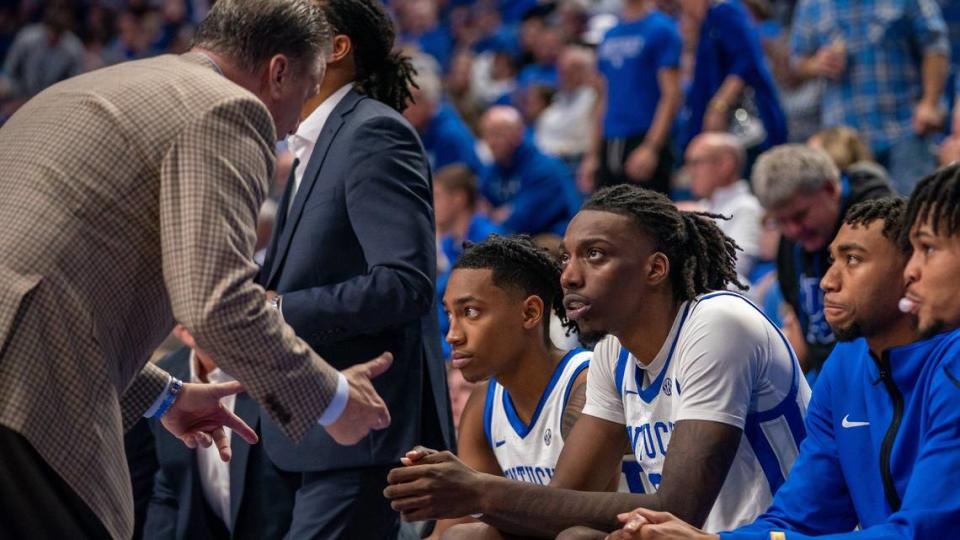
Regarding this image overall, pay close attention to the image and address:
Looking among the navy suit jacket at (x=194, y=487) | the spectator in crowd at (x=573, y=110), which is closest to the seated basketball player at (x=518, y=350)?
the navy suit jacket at (x=194, y=487)

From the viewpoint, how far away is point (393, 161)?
3854 mm

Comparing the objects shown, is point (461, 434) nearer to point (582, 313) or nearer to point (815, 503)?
point (582, 313)

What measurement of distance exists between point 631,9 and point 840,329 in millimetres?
5719

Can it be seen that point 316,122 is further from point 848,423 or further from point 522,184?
point 522,184

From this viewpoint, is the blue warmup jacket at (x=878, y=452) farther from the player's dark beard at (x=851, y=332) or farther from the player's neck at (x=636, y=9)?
the player's neck at (x=636, y=9)

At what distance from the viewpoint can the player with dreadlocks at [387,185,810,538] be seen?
3.34 meters

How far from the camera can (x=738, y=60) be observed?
792 centimetres

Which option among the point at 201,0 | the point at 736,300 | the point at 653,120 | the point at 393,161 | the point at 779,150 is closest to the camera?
the point at 736,300

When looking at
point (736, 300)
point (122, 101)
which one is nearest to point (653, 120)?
point (736, 300)

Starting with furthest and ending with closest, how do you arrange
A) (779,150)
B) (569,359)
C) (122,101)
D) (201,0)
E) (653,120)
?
1. (201,0)
2. (653,120)
3. (779,150)
4. (569,359)
5. (122,101)

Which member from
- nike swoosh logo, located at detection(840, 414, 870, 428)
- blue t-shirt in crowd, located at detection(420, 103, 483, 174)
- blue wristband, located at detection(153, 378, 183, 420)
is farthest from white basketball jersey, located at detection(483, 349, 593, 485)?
blue t-shirt in crowd, located at detection(420, 103, 483, 174)

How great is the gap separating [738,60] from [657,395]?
4.65m

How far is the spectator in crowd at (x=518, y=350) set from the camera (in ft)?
13.3

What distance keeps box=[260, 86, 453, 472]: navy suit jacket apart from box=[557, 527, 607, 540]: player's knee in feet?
2.09
